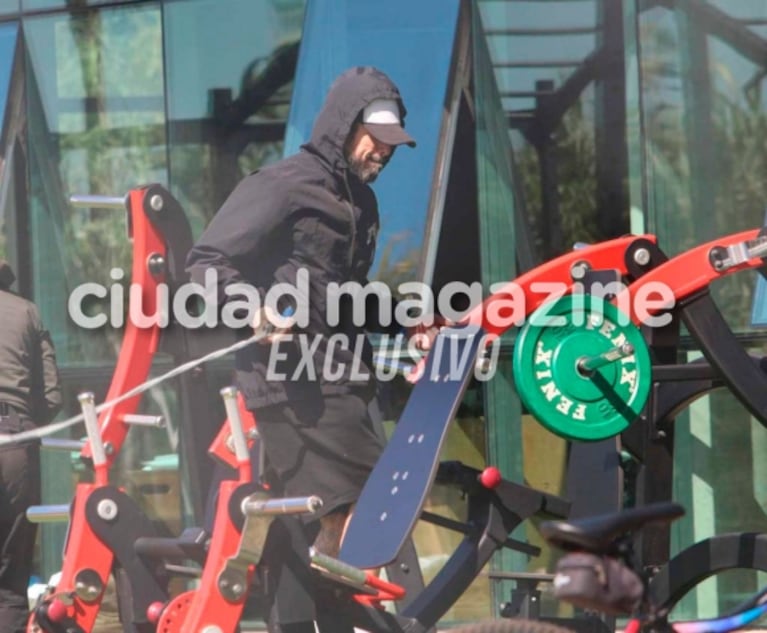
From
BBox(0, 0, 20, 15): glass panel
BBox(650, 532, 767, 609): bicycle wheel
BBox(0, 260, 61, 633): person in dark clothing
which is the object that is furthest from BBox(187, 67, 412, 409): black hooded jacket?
BBox(0, 0, 20, 15): glass panel

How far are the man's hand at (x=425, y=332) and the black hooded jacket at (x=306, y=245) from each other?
0.66 feet

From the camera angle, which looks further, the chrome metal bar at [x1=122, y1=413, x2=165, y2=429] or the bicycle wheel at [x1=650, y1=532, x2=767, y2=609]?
the chrome metal bar at [x1=122, y1=413, x2=165, y2=429]

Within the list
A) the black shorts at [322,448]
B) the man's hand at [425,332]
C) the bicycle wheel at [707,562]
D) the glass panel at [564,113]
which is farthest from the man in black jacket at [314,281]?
the glass panel at [564,113]

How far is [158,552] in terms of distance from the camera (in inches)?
237

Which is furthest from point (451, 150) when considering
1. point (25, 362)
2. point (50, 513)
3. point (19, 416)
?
point (50, 513)

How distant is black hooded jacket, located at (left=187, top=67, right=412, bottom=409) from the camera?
5699mm

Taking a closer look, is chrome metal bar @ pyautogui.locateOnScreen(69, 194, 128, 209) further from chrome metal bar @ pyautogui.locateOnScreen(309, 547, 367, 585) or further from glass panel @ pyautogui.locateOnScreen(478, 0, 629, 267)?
glass panel @ pyautogui.locateOnScreen(478, 0, 629, 267)

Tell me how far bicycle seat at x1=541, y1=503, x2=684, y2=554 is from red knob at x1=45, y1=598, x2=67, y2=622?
8.20ft

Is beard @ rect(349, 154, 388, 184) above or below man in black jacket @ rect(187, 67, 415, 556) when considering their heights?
above

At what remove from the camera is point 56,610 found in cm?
595

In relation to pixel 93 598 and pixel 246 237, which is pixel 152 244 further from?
pixel 93 598

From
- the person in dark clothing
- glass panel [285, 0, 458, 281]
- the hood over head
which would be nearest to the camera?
the hood over head

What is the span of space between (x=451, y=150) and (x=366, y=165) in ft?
8.86

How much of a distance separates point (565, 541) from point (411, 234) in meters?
4.90
